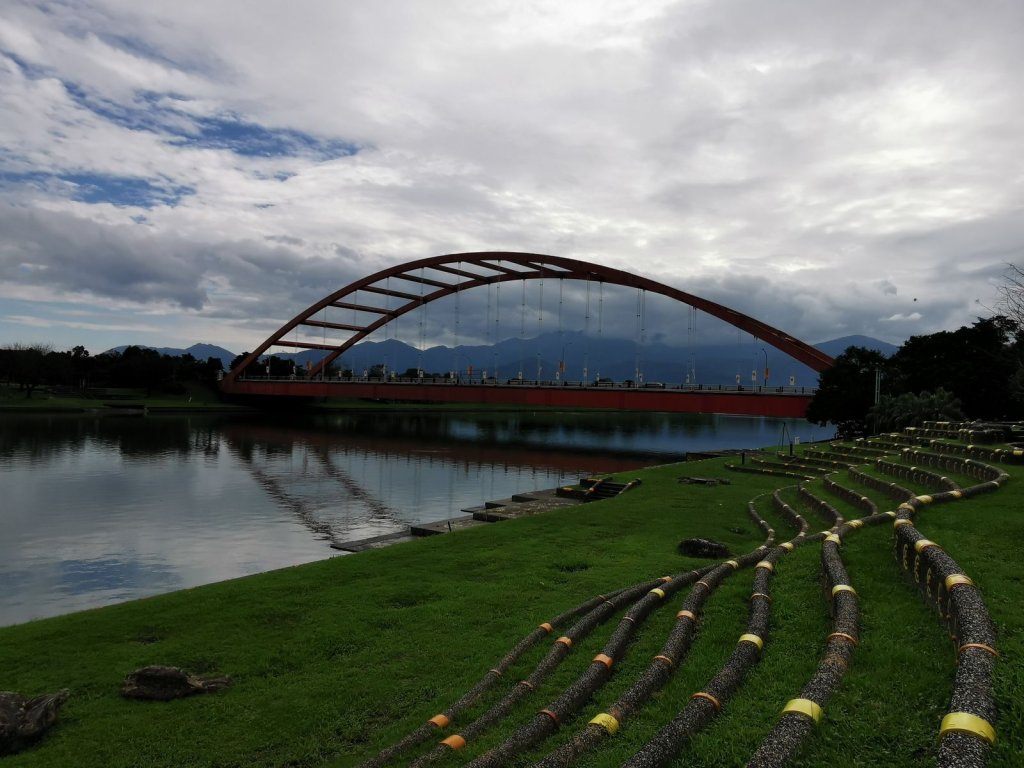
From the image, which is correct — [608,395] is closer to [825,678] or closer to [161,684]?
[161,684]

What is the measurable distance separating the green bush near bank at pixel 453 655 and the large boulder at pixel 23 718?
16cm

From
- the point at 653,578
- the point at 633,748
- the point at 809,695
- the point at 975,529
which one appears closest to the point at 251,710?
the point at 633,748

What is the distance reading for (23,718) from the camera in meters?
7.81

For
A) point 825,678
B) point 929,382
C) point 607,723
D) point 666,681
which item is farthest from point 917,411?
point 607,723

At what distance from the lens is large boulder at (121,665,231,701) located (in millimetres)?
8773

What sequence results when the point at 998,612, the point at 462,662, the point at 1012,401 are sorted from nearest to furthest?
the point at 998,612 < the point at 462,662 < the point at 1012,401

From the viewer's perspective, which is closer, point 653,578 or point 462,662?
point 462,662

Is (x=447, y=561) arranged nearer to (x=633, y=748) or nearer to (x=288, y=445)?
(x=633, y=748)

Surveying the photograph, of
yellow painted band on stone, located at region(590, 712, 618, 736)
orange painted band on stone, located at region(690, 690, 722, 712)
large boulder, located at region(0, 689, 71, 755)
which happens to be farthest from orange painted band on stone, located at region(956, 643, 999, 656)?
large boulder, located at region(0, 689, 71, 755)

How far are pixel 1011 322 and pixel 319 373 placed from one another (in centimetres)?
8103

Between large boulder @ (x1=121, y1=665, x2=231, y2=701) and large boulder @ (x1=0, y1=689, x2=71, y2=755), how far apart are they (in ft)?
2.72

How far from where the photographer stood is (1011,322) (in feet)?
158

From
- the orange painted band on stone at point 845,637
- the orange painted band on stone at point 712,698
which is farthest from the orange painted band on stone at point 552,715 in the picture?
the orange painted band on stone at point 845,637

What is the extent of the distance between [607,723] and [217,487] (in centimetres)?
3303
